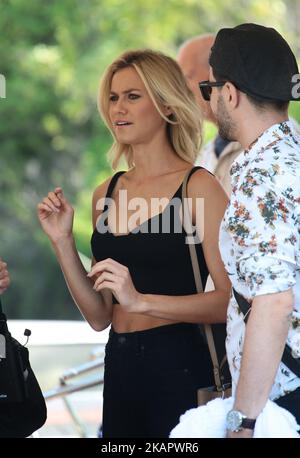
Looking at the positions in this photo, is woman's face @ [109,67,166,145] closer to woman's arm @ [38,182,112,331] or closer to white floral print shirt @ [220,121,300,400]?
woman's arm @ [38,182,112,331]

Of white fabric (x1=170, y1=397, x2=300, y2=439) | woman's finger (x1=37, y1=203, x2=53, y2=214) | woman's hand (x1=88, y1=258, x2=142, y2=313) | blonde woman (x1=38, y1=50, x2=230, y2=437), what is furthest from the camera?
woman's finger (x1=37, y1=203, x2=53, y2=214)

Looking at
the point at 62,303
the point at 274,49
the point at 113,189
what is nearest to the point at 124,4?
the point at 62,303

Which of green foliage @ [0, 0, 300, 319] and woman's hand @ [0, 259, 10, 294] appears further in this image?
green foliage @ [0, 0, 300, 319]

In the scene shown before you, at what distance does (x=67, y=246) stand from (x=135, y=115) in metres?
0.47

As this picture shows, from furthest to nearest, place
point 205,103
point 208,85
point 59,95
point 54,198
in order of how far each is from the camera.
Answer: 1. point 59,95
2. point 205,103
3. point 54,198
4. point 208,85

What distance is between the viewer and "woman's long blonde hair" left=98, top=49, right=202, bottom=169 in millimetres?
3170

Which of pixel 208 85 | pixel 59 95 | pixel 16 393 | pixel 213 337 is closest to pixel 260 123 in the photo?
pixel 208 85

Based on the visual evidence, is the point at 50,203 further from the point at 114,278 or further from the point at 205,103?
the point at 205,103

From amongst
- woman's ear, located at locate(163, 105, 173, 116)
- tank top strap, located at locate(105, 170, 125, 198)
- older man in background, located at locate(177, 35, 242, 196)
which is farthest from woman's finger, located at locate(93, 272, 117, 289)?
older man in background, located at locate(177, 35, 242, 196)

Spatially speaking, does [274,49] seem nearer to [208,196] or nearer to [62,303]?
[208,196]

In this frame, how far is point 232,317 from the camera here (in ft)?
7.77

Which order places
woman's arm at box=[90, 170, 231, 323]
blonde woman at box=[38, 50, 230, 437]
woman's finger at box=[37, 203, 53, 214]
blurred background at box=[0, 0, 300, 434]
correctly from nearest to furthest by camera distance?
1. woman's arm at box=[90, 170, 231, 323]
2. blonde woman at box=[38, 50, 230, 437]
3. woman's finger at box=[37, 203, 53, 214]
4. blurred background at box=[0, 0, 300, 434]

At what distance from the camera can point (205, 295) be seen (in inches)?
113

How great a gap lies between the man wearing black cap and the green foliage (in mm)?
9374
